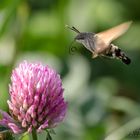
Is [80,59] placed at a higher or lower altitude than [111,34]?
lower

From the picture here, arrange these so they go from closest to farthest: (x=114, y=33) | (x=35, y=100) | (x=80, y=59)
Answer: (x=35, y=100) → (x=114, y=33) → (x=80, y=59)

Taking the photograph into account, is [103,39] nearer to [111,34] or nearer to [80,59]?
[111,34]

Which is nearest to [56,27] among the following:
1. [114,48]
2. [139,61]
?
[139,61]

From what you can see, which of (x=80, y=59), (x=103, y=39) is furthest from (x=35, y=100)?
(x=80, y=59)

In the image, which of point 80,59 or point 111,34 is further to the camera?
point 80,59

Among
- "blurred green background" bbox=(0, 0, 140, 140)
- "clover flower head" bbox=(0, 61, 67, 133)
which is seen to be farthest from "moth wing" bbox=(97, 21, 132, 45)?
"blurred green background" bbox=(0, 0, 140, 140)

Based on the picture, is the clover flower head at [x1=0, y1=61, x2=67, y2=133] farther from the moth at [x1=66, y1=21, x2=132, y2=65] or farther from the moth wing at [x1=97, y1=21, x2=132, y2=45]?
the moth wing at [x1=97, y1=21, x2=132, y2=45]

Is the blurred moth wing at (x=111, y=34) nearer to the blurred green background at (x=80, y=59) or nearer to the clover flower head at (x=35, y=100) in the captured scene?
the clover flower head at (x=35, y=100)
